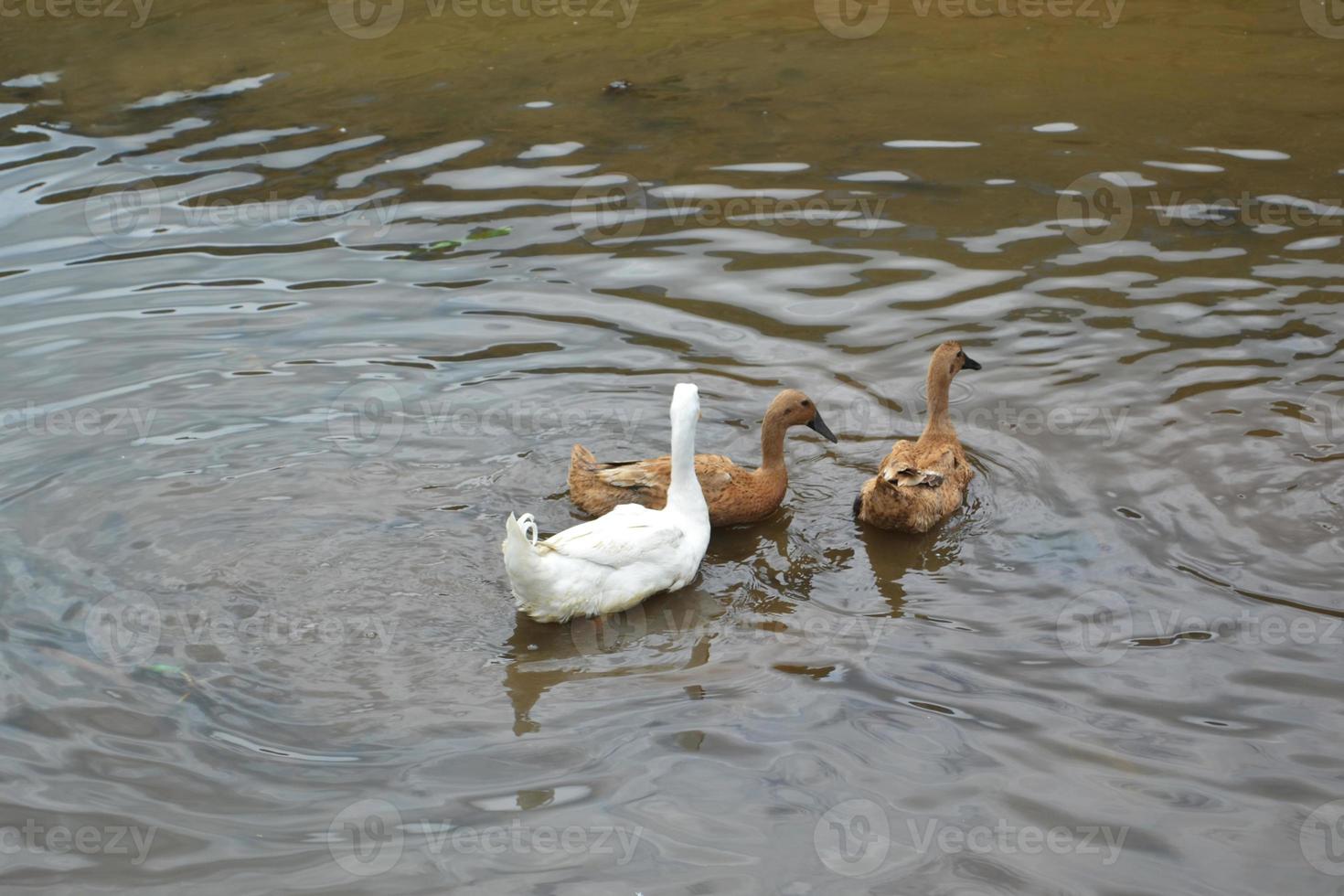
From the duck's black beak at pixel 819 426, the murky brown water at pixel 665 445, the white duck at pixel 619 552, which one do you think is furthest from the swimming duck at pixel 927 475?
the white duck at pixel 619 552

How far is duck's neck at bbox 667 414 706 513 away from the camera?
6.82 meters

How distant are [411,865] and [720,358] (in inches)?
183

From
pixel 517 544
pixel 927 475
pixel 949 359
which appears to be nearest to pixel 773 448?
pixel 927 475

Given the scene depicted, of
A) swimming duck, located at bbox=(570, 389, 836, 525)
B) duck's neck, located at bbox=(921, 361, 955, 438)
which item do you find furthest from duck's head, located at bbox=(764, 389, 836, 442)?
duck's neck, located at bbox=(921, 361, 955, 438)

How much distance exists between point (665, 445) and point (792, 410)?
962mm

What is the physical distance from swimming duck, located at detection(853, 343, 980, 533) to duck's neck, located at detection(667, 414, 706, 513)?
0.96 meters

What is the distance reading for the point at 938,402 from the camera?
7.71 m

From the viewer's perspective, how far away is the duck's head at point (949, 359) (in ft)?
25.5

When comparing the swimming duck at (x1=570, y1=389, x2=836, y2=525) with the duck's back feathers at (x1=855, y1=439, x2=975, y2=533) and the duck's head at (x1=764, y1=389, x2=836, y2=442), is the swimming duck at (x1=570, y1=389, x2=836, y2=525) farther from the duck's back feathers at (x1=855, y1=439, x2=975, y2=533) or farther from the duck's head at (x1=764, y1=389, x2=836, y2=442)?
the duck's back feathers at (x1=855, y1=439, x2=975, y2=533)

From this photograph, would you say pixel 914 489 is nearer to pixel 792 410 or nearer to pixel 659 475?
pixel 792 410

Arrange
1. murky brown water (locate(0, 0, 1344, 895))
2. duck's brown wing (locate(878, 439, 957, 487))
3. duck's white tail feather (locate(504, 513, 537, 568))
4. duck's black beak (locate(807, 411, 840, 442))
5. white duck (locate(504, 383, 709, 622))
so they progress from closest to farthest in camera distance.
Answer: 1. murky brown water (locate(0, 0, 1344, 895))
2. duck's white tail feather (locate(504, 513, 537, 568))
3. white duck (locate(504, 383, 709, 622))
4. duck's brown wing (locate(878, 439, 957, 487))
5. duck's black beak (locate(807, 411, 840, 442))

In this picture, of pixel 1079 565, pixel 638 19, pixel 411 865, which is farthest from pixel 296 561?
pixel 638 19

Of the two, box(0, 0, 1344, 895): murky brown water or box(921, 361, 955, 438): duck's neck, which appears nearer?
box(0, 0, 1344, 895): murky brown water

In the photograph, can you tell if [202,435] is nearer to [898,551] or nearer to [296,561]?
[296,561]
